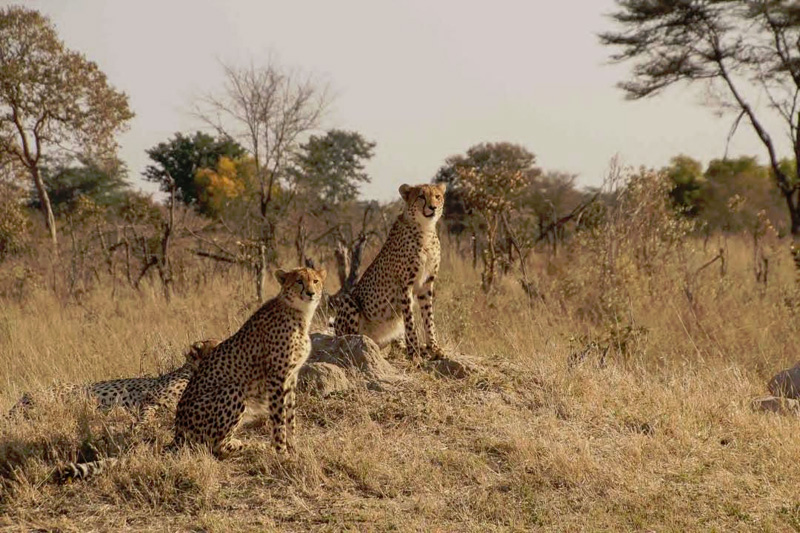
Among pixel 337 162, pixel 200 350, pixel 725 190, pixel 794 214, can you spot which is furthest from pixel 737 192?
pixel 200 350

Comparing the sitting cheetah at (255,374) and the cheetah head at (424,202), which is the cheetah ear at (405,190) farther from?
the sitting cheetah at (255,374)

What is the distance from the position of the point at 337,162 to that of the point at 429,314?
25.3 m

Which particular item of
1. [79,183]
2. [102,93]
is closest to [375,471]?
[102,93]

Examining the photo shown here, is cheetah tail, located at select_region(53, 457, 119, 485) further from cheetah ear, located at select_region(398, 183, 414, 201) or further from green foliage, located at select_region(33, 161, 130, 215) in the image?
green foliage, located at select_region(33, 161, 130, 215)

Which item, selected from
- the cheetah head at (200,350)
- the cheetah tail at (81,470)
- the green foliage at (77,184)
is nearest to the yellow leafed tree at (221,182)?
the green foliage at (77,184)

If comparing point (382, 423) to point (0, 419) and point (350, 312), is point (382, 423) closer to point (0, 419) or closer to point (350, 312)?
point (350, 312)

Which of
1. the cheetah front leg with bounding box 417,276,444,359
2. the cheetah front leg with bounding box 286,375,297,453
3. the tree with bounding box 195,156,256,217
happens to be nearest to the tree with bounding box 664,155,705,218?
the tree with bounding box 195,156,256,217

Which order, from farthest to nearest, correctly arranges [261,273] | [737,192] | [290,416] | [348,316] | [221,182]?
[221,182], [737,192], [261,273], [348,316], [290,416]

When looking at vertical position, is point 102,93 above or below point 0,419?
above

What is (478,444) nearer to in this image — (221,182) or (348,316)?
(348,316)

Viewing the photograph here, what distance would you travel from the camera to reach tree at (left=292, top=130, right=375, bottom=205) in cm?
2501

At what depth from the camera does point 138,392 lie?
546 centimetres

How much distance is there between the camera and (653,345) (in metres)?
7.23

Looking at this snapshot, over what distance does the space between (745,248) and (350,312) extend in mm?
11714
